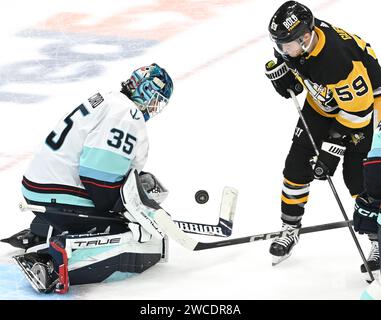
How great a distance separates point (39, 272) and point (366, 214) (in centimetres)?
136

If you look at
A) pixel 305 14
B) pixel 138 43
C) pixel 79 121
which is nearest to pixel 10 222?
pixel 79 121

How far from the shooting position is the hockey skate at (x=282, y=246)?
4.75 m

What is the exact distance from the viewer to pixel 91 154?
450 centimetres

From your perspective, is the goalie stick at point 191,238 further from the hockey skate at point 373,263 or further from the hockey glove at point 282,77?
the hockey glove at point 282,77

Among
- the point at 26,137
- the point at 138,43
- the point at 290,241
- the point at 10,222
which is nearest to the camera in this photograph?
the point at 290,241

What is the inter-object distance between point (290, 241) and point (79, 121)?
1.10 metres

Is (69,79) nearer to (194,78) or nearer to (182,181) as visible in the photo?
(194,78)

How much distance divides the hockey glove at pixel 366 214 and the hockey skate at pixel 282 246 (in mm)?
754

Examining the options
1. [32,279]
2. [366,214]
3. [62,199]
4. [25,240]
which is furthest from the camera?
[25,240]

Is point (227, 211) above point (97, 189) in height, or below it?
below

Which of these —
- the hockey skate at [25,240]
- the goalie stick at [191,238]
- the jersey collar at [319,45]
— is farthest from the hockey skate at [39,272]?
the jersey collar at [319,45]

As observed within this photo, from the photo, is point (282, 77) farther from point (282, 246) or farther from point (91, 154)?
point (91, 154)

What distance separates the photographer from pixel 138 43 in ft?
23.1

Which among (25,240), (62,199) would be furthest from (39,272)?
(25,240)
